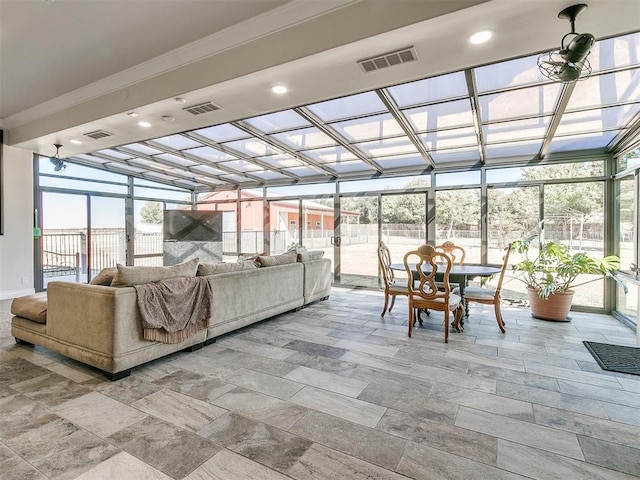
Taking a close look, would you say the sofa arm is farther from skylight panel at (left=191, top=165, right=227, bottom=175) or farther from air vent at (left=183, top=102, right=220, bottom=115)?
skylight panel at (left=191, top=165, right=227, bottom=175)

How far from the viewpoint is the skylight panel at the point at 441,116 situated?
152 inches

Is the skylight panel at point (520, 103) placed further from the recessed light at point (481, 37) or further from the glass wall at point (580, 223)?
the glass wall at point (580, 223)

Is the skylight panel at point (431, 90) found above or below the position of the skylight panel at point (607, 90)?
above

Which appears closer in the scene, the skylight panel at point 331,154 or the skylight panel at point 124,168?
the skylight panel at point 331,154

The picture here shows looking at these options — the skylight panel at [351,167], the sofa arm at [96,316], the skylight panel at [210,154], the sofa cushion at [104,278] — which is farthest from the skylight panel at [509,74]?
the skylight panel at [210,154]

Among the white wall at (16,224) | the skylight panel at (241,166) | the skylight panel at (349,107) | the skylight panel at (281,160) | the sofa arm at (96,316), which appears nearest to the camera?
the sofa arm at (96,316)

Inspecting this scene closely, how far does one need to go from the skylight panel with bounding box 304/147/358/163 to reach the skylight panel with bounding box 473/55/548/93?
8.27 feet

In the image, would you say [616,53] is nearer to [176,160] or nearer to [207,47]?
[207,47]

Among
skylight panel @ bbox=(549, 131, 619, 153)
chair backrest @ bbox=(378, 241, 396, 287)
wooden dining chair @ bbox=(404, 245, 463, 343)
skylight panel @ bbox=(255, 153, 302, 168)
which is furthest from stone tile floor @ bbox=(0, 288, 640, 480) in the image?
skylight panel @ bbox=(255, 153, 302, 168)

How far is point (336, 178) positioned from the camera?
740 centimetres

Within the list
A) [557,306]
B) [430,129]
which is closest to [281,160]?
[430,129]

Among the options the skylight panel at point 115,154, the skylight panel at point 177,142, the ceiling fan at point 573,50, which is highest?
the skylight panel at point 115,154

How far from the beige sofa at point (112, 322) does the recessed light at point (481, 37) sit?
3.18 m

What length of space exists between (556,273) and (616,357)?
5.75 ft
